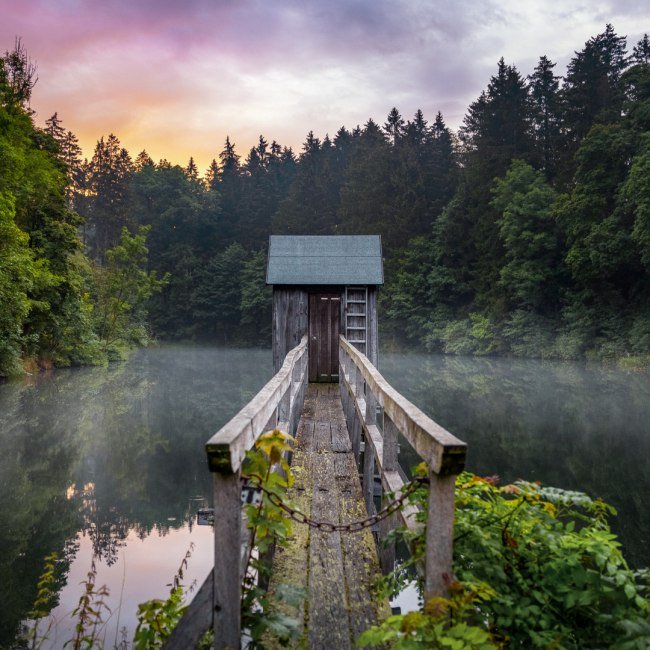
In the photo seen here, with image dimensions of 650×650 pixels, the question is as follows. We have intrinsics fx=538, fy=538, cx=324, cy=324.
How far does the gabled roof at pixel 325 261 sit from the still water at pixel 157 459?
171 inches

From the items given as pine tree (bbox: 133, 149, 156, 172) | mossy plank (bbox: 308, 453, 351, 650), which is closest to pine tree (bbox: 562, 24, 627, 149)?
mossy plank (bbox: 308, 453, 351, 650)

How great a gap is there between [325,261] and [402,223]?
29324 millimetres

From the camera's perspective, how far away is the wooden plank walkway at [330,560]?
9.50 feet

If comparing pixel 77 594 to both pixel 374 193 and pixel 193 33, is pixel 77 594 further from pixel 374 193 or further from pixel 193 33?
pixel 374 193

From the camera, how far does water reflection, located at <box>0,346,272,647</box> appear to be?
6887mm

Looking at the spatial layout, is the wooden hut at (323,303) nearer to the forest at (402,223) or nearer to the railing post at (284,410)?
the railing post at (284,410)

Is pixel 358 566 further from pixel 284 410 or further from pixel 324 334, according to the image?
pixel 324 334

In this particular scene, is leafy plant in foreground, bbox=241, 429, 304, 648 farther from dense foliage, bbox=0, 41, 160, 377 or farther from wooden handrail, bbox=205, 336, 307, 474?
dense foliage, bbox=0, 41, 160, 377

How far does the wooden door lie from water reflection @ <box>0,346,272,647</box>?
10.2 feet

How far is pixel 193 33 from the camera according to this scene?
18.3m

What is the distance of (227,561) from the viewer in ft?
7.25

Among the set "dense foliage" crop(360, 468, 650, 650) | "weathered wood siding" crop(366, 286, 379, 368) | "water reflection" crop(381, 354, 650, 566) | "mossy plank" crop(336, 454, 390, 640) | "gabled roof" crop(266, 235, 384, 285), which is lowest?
"water reflection" crop(381, 354, 650, 566)

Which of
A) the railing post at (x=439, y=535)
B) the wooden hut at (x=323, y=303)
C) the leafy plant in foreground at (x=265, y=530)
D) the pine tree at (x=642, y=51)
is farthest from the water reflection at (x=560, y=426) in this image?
the pine tree at (x=642, y=51)

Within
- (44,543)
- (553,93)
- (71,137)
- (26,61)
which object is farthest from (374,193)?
(44,543)
